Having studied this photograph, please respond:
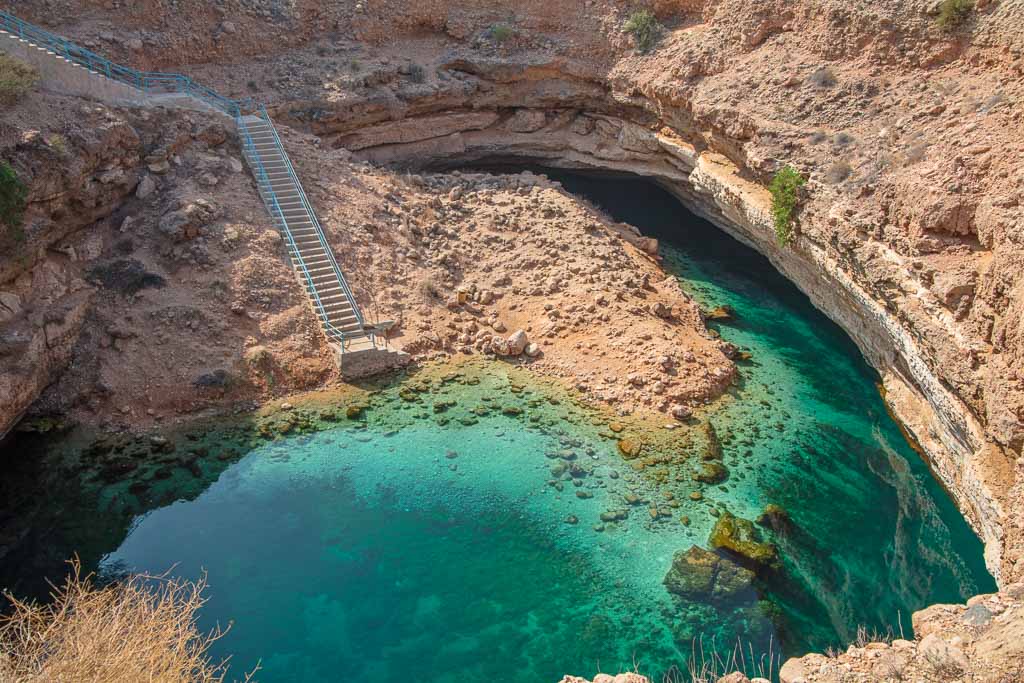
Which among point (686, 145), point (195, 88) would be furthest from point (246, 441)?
point (686, 145)

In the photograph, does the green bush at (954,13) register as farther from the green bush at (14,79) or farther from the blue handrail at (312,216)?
the green bush at (14,79)

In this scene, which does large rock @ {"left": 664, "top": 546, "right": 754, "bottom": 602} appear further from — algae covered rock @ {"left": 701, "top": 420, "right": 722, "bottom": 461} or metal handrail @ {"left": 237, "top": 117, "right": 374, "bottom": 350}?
metal handrail @ {"left": 237, "top": 117, "right": 374, "bottom": 350}

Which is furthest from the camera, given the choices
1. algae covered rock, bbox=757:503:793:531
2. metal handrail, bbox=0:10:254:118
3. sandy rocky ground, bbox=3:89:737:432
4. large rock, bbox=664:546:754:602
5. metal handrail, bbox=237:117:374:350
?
metal handrail, bbox=0:10:254:118

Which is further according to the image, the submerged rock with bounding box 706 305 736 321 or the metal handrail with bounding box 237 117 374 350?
the submerged rock with bounding box 706 305 736 321

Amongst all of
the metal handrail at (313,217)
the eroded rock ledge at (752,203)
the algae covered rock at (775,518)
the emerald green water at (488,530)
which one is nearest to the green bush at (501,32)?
the eroded rock ledge at (752,203)

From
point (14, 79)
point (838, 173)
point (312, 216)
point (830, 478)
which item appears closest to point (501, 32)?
point (312, 216)

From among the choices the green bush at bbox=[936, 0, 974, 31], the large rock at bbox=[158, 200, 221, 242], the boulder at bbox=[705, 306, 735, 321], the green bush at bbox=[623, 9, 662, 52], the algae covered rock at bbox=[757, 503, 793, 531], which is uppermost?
the green bush at bbox=[936, 0, 974, 31]

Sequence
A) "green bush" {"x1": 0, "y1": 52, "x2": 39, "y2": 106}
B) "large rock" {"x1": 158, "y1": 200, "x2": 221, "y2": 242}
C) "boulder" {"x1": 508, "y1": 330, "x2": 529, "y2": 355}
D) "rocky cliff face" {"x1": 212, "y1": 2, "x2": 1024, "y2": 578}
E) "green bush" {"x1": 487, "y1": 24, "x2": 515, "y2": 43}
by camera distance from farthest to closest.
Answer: "green bush" {"x1": 487, "y1": 24, "x2": 515, "y2": 43}
"boulder" {"x1": 508, "y1": 330, "x2": 529, "y2": 355}
"large rock" {"x1": 158, "y1": 200, "x2": 221, "y2": 242}
"green bush" {"x1": 0, "y1": 52, "x2": 39, "y2": 106}
"rocky cliff face" {"x1": 212, "y1": 2, "x2": 1024, "y2": 578}

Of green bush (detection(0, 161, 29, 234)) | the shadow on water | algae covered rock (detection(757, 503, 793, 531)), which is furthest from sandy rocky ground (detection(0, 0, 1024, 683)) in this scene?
algae covered rock (detection(757, 503, 793, 531))
